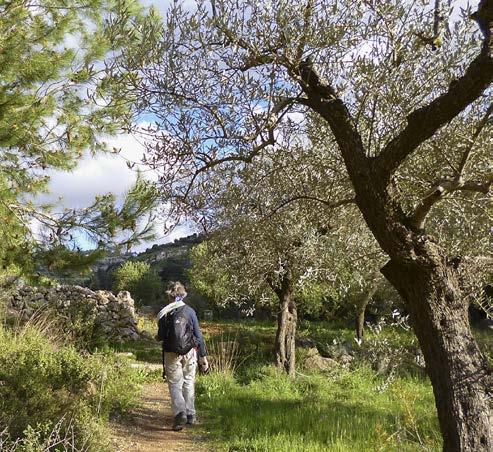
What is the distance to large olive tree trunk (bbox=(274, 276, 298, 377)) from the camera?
11.5 meters

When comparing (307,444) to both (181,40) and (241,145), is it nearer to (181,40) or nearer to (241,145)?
(241,145)

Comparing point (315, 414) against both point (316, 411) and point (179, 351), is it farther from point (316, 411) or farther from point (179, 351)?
point (179, 351)

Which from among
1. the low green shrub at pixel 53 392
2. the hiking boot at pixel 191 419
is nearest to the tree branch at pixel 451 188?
the low green shrub at pixel 53 392

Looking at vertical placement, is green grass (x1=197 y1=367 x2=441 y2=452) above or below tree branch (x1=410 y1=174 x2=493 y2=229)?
below

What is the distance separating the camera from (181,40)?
4.55 m

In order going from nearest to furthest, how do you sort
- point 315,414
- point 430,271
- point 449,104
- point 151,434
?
point 449,104, point 430,271, point 151,434, point 315,414

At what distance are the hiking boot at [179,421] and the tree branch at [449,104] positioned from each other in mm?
4614

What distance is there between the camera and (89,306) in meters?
17.9

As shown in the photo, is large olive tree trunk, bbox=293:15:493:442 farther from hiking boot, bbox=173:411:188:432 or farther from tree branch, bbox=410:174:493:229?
hiking boot, bbox=173:411:188:432

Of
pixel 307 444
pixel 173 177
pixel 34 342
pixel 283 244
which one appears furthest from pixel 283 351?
pixel 173 177

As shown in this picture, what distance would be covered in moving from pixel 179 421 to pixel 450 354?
14.3 feet

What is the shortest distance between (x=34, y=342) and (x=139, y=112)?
6103 millimetres

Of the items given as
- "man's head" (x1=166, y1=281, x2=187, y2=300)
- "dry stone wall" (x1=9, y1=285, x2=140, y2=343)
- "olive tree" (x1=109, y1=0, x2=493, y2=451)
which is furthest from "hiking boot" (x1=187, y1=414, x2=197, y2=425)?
"dry stone wall" (x1=9, y1=285, x2=140, y2=343)

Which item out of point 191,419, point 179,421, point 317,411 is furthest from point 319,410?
point 179,421
